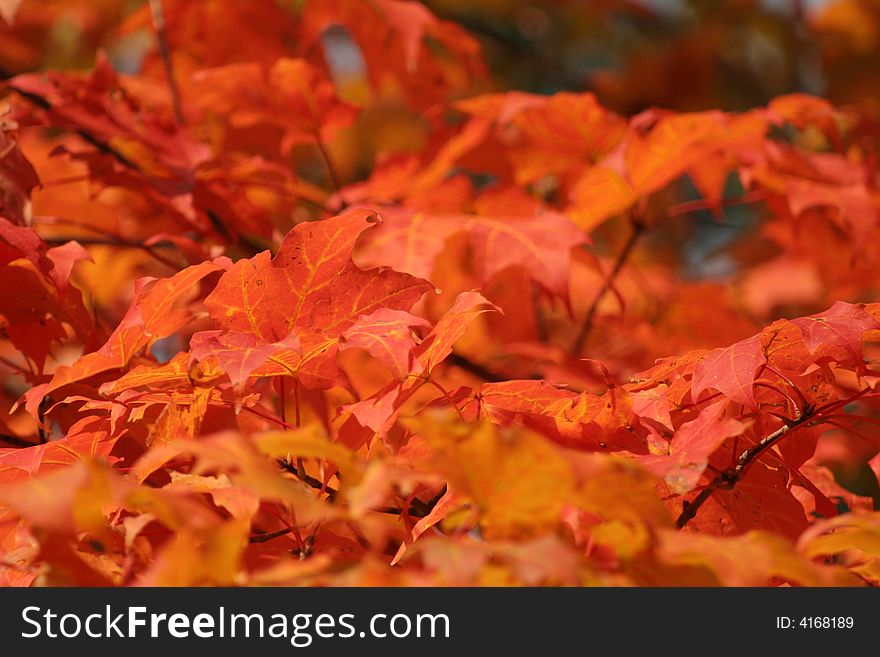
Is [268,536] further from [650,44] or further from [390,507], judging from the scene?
[650,44]

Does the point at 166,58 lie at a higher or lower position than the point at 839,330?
higher

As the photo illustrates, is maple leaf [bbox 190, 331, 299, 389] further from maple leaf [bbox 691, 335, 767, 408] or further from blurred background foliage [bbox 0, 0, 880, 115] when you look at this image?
blurred background foliage [bbox 0, 0, 880, 115]

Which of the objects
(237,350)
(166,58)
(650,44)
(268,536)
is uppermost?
(650,44)

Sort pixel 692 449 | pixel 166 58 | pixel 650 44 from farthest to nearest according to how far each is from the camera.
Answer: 1. pixel 650 44
2. pixel 166 58
3. pixel 692 449

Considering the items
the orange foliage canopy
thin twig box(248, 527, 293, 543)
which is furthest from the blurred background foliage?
thin twig box(248, 527, 293, 543)

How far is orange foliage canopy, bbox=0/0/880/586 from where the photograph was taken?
1.60 feet

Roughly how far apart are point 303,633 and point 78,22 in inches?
107

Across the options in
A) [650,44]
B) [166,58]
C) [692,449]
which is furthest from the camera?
[650,44]

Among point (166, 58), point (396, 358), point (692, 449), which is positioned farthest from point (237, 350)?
point (166, 58)

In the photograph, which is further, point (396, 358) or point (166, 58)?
point (166, 58)

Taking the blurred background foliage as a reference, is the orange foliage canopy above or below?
below

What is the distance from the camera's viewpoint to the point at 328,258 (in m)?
0.74

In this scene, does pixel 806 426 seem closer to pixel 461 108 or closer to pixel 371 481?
pixel 371 481

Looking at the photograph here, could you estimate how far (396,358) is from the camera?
0.64 meters
